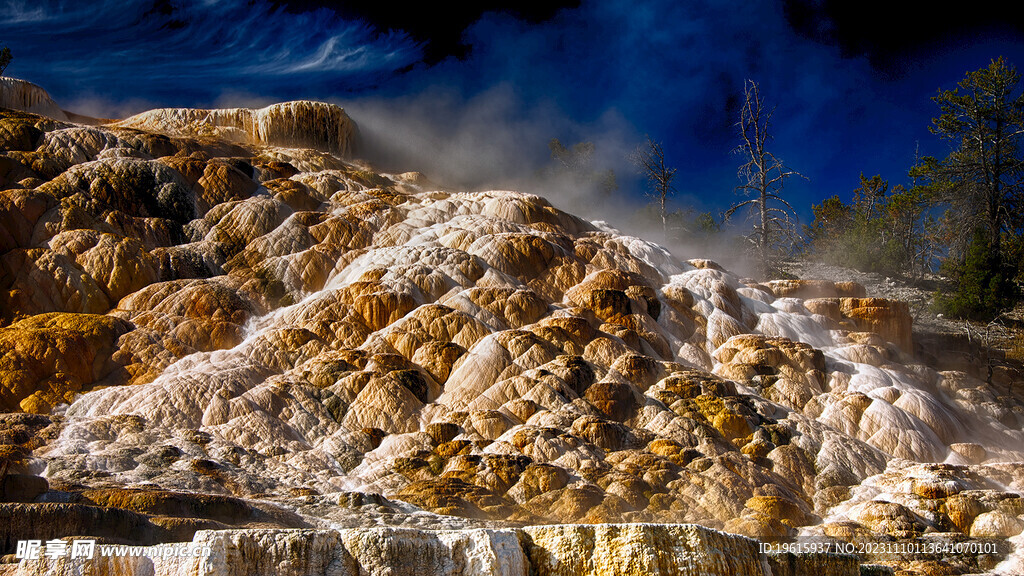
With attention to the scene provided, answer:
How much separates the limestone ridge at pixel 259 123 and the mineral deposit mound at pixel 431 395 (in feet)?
20.8

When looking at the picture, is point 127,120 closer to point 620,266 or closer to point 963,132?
point 620,266

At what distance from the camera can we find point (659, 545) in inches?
298

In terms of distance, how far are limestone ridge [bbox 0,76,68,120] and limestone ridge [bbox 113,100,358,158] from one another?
2.37 meters

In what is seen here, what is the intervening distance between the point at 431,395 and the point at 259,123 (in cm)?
1942

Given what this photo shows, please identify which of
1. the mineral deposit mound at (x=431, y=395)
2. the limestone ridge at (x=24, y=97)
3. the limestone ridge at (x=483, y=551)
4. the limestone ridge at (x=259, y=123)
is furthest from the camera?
the limestone ridge at (x=259, y=123)

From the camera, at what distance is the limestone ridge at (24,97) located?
93.0 ft

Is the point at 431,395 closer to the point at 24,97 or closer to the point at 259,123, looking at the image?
the point at 259,123

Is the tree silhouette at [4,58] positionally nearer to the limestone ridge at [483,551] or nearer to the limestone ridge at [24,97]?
the limestone ridge at [24,97]

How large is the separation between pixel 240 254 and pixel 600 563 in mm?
15860

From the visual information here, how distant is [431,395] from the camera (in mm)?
16219

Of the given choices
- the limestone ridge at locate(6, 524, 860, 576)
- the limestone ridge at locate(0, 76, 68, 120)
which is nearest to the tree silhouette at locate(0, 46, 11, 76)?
the limestone ridge at locate(0, 76, 68, 120)

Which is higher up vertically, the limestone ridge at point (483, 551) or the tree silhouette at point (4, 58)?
the tree silhouette at point (4, 58)

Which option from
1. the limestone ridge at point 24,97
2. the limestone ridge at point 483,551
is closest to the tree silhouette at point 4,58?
the limestone ridge at point 24,97

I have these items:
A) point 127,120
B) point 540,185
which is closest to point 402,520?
point 127,120
